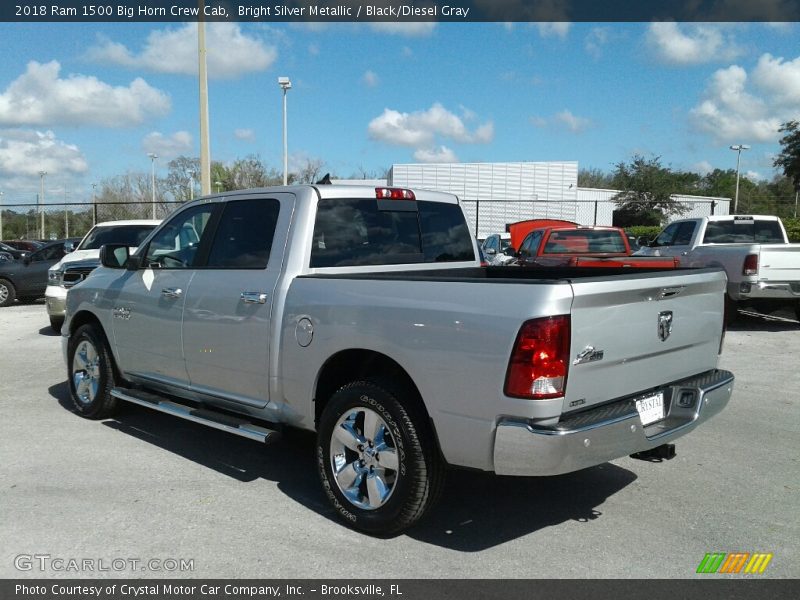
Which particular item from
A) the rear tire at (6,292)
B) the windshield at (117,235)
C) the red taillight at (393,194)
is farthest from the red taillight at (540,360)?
the rear tire at (6,292)

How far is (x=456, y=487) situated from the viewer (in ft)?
15.5

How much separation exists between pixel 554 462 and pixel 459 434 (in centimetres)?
48

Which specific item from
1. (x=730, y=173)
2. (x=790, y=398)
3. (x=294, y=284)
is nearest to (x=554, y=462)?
(x=294, y=284)

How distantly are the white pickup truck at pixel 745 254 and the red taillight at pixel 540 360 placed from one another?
8.02 m

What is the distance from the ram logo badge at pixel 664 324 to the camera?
12.5 feet

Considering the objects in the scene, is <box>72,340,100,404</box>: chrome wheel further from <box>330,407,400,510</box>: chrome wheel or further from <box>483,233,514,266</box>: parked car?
<box>483,233,514,266</box>: parked car

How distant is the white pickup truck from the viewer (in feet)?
35.5

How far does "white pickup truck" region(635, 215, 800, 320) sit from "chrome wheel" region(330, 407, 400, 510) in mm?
8030

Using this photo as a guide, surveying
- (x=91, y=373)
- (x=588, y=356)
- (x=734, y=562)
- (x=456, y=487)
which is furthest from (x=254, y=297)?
(x=734, y=562)

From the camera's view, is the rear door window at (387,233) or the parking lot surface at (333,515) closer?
the parking lot surface at (333,515)

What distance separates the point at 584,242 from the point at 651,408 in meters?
10.4

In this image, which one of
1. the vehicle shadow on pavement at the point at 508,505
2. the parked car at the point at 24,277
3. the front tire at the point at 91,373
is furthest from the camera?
the parked car at the point at 24,277

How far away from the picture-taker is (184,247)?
536 cm

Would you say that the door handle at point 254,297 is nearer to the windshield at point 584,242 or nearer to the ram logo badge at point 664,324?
the ram logo badge at point 664,324
